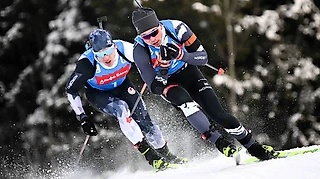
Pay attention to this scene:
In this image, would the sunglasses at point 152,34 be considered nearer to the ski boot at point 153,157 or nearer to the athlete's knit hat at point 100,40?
the athlete's knit hat at point 100,40

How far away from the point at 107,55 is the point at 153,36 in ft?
3.16

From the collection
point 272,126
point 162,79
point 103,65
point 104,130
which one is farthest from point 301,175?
point 104,130

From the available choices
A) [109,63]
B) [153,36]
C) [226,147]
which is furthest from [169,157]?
[153,36]

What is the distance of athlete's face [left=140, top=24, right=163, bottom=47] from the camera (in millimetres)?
5219

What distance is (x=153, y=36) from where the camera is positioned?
17.2ft

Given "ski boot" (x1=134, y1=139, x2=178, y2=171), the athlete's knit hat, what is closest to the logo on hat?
"ski boot" (x1=134, y1=139, x2=178, y2=171)

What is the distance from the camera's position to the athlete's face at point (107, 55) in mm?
6059

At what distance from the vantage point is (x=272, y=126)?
1588 cm

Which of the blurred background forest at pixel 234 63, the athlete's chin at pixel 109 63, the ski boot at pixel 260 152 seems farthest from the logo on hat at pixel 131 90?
the blurred background forest at pixel 234 63

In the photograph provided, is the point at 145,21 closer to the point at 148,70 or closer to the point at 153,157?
the point at 148,70

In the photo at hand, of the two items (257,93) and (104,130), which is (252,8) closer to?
(257,93)

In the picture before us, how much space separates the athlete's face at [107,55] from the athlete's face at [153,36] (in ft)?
2.84

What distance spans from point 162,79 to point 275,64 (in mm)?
11227

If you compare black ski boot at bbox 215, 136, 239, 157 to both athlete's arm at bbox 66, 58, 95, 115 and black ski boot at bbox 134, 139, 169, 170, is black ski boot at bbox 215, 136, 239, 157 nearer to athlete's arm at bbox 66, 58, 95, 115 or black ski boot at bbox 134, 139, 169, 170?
black ski boot at bbox 134, 139, 169, 170
